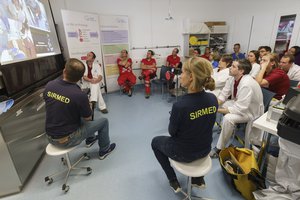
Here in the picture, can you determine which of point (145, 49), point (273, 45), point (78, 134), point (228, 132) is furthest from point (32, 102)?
point (273, 45)

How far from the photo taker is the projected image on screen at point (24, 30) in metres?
1.94

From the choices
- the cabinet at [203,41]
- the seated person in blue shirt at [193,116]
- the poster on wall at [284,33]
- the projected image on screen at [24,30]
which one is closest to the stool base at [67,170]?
the seated person in blue shirt at [193,116]

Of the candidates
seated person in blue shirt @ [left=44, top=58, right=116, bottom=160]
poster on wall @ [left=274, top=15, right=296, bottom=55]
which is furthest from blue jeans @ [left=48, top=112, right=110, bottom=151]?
poster on wall @ [left=274, top=15, right=296, bottom=55]

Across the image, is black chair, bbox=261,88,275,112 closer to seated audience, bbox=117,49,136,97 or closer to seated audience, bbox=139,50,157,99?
seated audience, bbox=139,50,157,99

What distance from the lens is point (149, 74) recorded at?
186 inches

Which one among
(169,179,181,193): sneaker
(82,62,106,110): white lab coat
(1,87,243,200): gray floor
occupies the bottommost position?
(1,87,243,200): gray floor

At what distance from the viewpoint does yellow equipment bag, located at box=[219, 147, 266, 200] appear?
5.12 ft

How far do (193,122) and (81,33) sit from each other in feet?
12.6

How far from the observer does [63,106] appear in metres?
1.63

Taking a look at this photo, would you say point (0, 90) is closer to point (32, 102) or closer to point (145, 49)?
point (32, 102)

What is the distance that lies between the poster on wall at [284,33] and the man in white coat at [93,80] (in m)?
5.05

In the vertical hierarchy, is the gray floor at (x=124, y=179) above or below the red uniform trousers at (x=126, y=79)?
below

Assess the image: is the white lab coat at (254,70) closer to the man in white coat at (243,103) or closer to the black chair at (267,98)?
the black chair at (267,98)

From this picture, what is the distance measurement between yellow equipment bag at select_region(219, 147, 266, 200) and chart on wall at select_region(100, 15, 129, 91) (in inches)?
152
